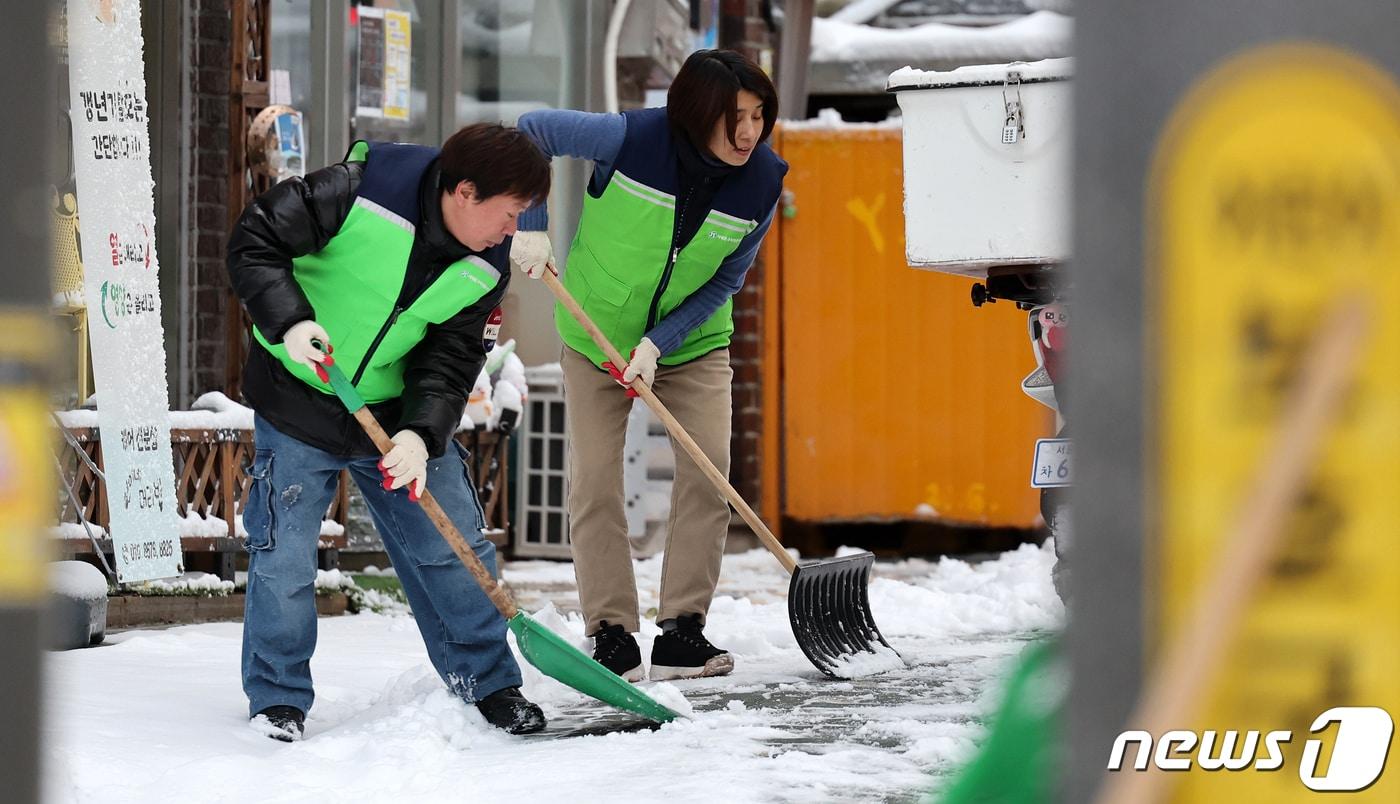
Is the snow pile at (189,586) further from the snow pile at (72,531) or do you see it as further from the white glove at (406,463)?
the white glove at (406,463)

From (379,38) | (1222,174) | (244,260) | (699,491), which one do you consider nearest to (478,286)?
(244,260)

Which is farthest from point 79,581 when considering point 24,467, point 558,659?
point 24,467

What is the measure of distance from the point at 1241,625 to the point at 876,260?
8709 millimetres

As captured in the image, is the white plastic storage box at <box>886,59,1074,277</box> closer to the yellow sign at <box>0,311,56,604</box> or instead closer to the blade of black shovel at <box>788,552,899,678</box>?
the blade of black shovel at <box>788,552,899,678</box>

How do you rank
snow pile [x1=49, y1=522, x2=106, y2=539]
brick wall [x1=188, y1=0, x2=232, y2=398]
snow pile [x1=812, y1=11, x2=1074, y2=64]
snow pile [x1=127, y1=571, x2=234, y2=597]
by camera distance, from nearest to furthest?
1. snow pile [x1=49, y1=522, x2=106, y2=539]
2. snow pile [x1=127, y1=571, x2=234, y2=597]
3. brick wall [x1=188, y1=0, x2=232, y2=398]
4. snow pile [x1=812, y1=11, x2=1074, y2=64]

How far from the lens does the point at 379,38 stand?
319 inches

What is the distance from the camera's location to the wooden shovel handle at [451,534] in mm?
4012

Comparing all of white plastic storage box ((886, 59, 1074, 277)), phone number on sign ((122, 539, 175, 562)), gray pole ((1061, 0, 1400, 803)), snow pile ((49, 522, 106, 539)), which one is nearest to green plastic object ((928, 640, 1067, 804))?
gray pole ((1061, 0, 1400, 803))

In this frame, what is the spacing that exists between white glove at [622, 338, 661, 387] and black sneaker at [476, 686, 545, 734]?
41.1 inches

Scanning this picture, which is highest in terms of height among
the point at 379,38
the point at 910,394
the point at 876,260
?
the point at 379,38

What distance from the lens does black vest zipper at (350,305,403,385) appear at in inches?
162

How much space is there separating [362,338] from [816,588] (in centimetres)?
173

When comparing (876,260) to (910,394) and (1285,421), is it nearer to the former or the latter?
(910,394)

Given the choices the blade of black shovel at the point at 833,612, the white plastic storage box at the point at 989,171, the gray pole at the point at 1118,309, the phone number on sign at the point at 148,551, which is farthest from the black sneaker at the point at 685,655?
the gray pole at the point at 1118,309
